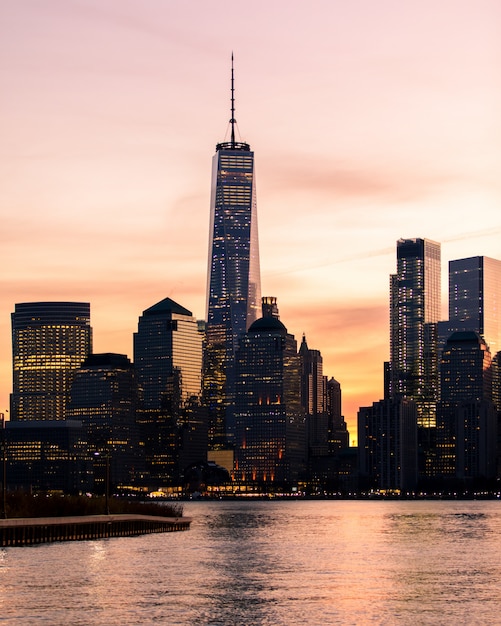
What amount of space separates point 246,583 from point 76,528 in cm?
5277

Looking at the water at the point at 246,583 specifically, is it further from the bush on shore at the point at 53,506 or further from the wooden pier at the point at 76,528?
the bush on shore at the point at 53,506

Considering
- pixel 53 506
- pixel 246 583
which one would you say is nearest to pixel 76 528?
pixel 53 506

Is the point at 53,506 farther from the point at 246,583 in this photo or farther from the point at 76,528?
the point at 246,583

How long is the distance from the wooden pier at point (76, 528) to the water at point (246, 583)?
3.89 meters

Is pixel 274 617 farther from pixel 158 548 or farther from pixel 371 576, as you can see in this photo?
pixel 158 548

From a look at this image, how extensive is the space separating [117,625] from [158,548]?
207 feet

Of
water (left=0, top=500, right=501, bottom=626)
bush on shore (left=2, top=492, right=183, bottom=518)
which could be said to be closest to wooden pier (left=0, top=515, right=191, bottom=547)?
water (left=0, top=500, right=501, bottom=626)

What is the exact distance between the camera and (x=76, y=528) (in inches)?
6142

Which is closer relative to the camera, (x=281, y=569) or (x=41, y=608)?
(x=41, y=608)

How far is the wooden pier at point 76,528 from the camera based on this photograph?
470ft

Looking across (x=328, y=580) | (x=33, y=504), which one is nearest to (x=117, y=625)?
(x=328, y=580)

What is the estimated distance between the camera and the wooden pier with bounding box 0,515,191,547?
143375mm

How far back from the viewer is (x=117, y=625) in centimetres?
8094

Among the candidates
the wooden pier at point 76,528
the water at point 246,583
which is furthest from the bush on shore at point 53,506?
the water at point 246,583
